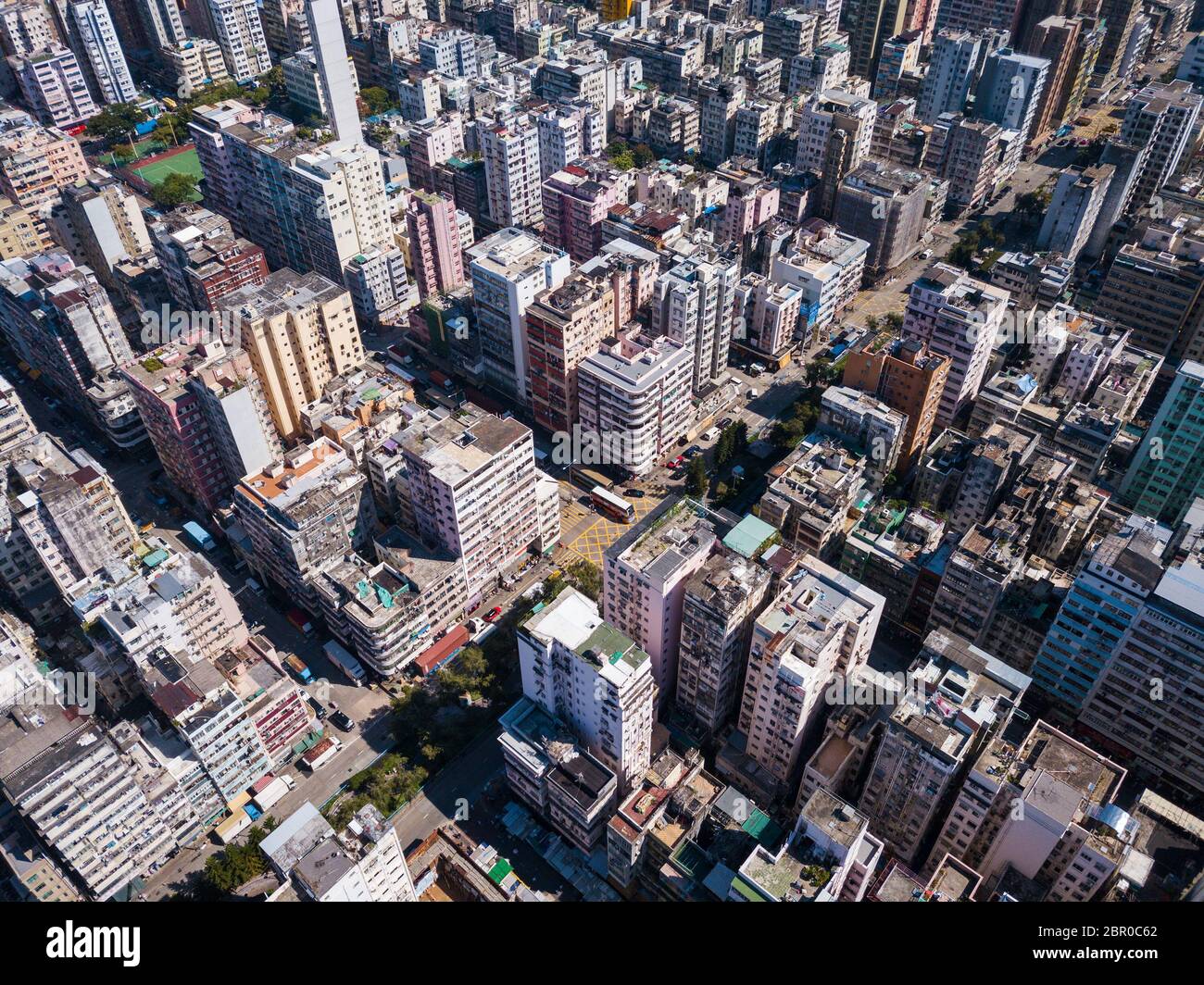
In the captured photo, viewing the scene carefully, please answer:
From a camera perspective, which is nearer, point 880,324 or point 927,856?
point 927,856

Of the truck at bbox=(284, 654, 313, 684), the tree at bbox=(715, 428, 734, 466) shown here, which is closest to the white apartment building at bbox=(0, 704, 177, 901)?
the truck at bbox=(284, 654, 313, 684)

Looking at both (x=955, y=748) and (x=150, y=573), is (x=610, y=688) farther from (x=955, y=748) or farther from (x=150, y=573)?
(x=150, y=573)

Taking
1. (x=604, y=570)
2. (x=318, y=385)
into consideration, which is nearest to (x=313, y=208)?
(x=318, y=385)

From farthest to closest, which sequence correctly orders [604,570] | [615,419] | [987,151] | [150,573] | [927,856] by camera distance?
→ [987,151]
[615,419]
[150,573]
[604,570]
[927,856]

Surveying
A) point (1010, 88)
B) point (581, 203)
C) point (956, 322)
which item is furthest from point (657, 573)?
point (1010, 88)

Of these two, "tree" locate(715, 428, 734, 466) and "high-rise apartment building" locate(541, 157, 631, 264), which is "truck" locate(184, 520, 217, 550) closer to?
"tree" locate(715, 428, 734, 466)

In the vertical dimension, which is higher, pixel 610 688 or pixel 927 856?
pixel 610 688
